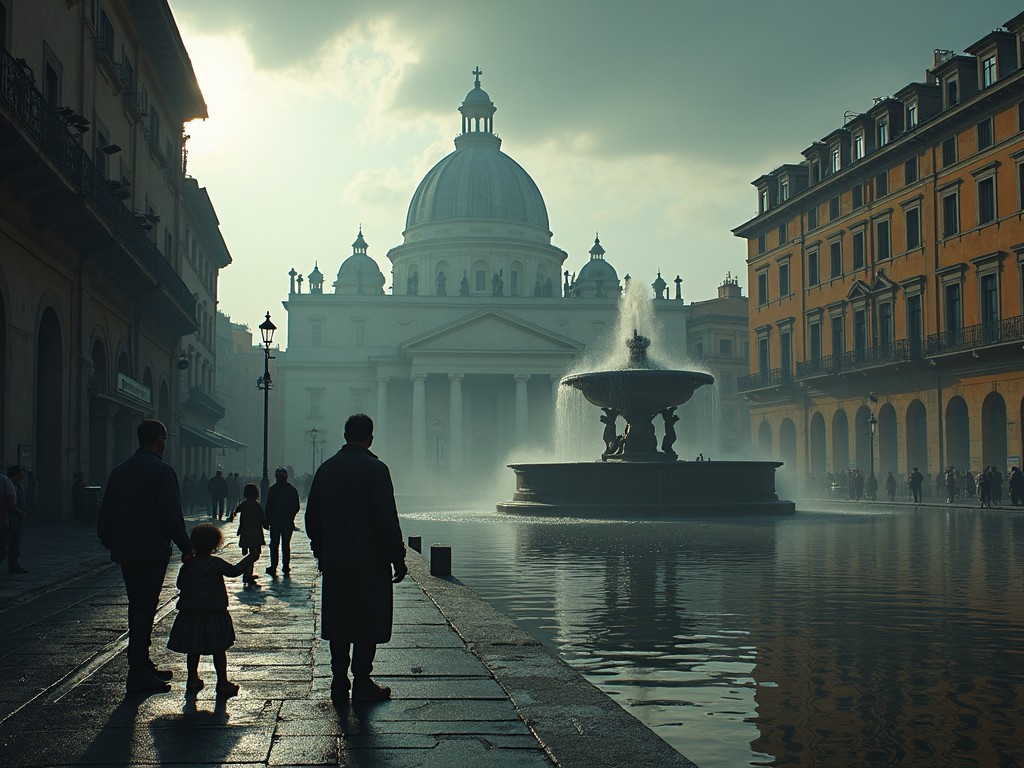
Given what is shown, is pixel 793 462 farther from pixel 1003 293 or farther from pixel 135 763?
pixel 135 763

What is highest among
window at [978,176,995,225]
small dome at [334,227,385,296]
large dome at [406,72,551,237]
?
large dome at [406,72,551,237]

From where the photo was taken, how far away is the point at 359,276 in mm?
104562

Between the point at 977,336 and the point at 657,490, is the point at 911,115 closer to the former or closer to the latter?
the point at 977,336

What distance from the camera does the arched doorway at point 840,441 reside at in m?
55.8

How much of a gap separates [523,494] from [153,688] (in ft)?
77.5

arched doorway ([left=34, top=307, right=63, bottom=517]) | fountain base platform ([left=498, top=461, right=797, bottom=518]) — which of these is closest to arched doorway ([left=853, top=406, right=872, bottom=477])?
fountain base platform ([left=498, top=461, right=797, bottom=518])

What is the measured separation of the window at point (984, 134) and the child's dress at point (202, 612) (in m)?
41.1

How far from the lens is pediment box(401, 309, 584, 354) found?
85.6 meters

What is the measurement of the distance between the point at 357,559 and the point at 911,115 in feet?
153

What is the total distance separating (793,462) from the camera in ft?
198

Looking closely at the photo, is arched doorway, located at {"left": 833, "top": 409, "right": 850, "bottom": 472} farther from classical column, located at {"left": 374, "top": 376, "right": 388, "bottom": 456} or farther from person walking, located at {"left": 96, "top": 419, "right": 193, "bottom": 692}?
person walking, located at {"left": 96, "top": 419, "right": 193, "bottom": 692}

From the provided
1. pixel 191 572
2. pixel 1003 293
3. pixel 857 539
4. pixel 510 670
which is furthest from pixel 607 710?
pixel 1003 293

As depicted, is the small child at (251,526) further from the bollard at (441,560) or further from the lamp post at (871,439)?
the lamp post at (871,439)

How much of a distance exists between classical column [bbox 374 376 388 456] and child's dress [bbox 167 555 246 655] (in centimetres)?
8082
